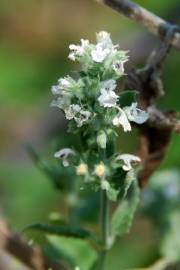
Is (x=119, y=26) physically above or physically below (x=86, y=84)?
above

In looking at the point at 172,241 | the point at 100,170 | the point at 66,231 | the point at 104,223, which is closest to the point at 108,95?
the point at 100,170

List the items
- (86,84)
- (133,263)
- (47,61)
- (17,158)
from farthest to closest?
(47,61) → (17,158) → (133,263) → (86,84)

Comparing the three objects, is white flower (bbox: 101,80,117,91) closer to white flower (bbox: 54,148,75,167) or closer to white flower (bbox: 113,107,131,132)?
white flower (bbox: 113,107,131,132)

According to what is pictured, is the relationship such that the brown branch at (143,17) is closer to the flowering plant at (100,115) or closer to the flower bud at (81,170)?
the flowering plant at (100,115)

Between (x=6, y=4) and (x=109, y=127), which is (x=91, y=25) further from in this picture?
(x=109, y=127)

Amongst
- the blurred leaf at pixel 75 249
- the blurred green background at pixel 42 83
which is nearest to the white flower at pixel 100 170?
the blurred leaf at pixel 75 249

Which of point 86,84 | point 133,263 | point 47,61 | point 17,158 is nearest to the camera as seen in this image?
point 86,84

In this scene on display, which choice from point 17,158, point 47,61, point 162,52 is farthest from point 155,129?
point 47,61
